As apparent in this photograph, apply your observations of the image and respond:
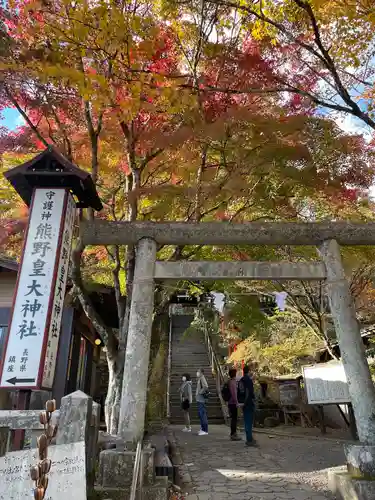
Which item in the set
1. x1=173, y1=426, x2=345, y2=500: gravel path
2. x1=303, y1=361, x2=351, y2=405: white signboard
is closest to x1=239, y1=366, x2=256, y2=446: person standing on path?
x1=173, y1=426, x2=345, y2=500: gravel path

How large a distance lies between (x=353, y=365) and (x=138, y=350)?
349 centimetres

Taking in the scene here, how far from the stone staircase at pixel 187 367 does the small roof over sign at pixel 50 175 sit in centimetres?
1326

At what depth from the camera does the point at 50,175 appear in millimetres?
6109

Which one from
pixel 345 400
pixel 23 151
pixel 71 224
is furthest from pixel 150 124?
pixel 345 400

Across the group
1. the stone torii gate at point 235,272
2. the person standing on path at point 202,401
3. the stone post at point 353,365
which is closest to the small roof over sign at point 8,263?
the stone torii gate at point 235,272

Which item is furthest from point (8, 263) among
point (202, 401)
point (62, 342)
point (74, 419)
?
point (74, 419)

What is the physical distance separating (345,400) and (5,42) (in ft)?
39.1

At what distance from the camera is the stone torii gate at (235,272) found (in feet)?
19.5

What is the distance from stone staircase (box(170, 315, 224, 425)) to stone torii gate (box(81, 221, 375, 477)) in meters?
11.6

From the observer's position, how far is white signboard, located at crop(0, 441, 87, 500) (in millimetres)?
3270

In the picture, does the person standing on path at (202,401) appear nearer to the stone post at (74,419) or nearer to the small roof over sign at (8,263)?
the small roof over sign at (8,263)

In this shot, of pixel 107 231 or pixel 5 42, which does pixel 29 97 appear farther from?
pixel 107 231

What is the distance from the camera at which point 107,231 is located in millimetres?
7180

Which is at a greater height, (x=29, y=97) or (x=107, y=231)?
(x=29, y=97)
